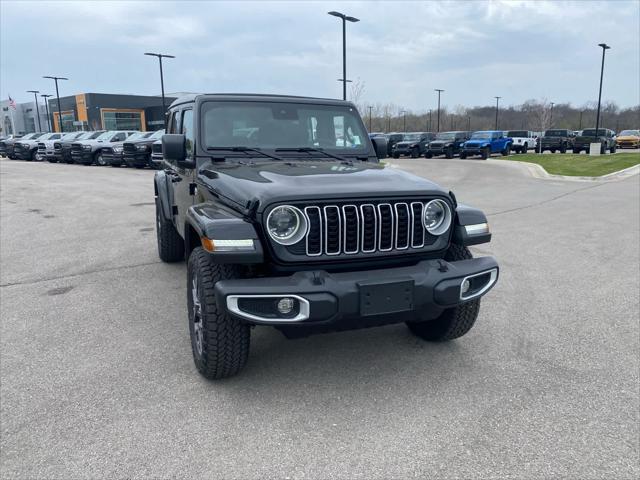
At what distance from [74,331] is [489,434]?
11.1ft

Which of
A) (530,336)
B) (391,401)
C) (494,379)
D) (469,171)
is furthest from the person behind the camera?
(469,171)

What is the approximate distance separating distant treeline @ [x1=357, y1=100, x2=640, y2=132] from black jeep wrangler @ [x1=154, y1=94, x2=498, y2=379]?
74.5 metres

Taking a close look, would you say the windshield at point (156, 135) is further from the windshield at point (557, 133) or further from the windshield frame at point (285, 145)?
the windshield at point (557, 133)

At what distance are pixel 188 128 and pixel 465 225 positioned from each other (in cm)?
261

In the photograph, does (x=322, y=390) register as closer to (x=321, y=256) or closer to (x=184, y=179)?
(x=321, y=256)

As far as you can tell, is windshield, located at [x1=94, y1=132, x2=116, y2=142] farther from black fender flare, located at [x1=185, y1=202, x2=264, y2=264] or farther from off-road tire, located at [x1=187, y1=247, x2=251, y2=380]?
black fender flare, located at [x1=185, y1=202, x2=264, y2=264]

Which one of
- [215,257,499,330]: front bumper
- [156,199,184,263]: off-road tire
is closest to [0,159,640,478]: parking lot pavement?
[156,199,184,263]: off-road tire

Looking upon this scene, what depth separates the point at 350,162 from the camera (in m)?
4.24

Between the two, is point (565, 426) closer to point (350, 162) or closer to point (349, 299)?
point (349, 299)

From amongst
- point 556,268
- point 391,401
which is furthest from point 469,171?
point 391,401

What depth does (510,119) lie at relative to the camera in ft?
307

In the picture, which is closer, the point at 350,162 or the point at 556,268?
the point at 350,162


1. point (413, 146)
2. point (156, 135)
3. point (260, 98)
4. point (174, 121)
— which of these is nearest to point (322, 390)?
point (260, 98)

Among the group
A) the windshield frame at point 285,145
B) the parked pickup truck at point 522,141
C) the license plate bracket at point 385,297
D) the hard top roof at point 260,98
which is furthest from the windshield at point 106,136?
the license plate bracket at point 385,297
